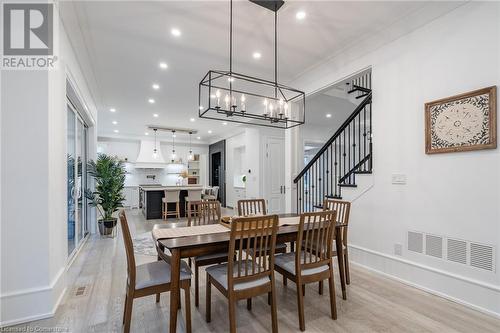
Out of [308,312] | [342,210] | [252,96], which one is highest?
[252,96]

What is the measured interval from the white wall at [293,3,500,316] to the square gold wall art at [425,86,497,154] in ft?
0.28

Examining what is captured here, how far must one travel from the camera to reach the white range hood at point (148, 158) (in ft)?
32.6

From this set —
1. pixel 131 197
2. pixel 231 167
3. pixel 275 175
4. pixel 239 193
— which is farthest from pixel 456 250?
pixel 131 197

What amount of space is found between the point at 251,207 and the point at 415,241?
204cm

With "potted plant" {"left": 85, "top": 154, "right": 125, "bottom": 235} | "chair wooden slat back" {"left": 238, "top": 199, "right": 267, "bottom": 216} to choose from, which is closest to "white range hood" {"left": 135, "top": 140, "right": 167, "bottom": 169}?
"potted plant" {"left": 85, "top": 154, "right": 125, "bottom": 235}

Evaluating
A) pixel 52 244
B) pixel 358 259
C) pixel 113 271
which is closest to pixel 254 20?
pixel 52 244

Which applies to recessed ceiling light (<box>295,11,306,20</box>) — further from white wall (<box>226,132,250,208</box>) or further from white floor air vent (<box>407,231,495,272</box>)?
white wall (<box>226,132,250,208</box>)

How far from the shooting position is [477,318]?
7.31ft

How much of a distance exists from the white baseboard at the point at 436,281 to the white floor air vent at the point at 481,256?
0.16 m

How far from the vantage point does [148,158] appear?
1009 cm

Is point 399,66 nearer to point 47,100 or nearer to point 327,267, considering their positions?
point 327,267

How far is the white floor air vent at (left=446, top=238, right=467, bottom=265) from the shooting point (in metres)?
2.48

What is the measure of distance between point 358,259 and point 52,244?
372 centimetres

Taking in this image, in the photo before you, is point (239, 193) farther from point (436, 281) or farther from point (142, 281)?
point (142, 281)
